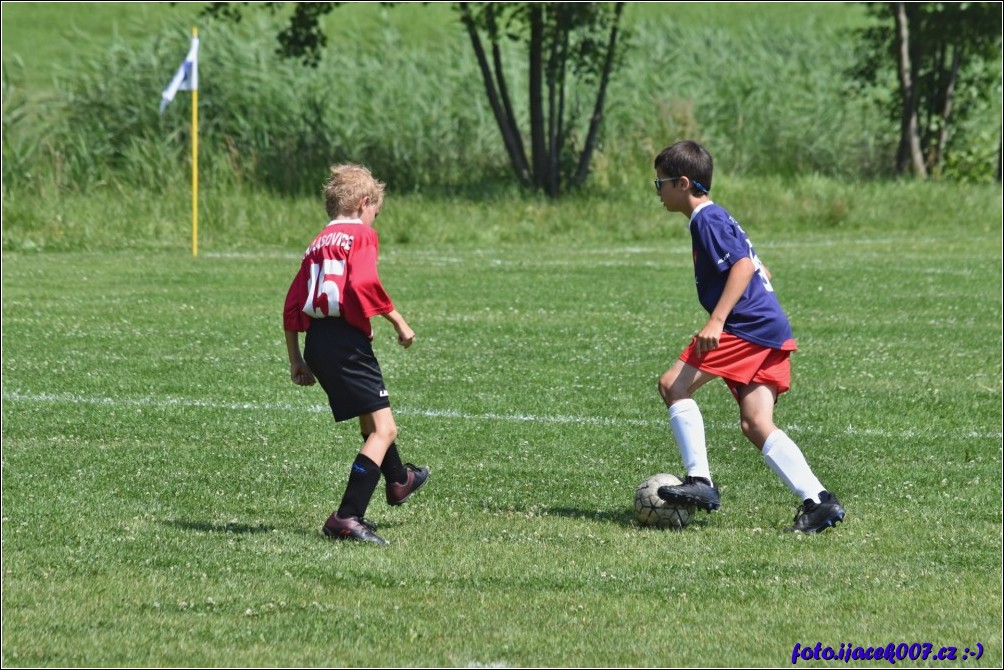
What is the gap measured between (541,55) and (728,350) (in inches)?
810

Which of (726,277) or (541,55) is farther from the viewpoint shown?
(541,55)

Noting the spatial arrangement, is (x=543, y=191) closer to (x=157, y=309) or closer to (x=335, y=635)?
(x=157, y=309)

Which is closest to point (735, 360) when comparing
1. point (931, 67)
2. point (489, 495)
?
point (489, 495)

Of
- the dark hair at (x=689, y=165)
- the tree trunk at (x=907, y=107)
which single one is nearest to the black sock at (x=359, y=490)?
the dark hair at (x=689, y=165)

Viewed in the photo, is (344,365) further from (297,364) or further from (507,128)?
(507,128)

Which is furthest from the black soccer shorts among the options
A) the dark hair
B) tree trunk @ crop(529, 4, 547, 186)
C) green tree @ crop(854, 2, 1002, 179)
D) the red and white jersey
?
green tree @ crop(854, 2, 1002, 179)

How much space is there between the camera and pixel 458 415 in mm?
9922

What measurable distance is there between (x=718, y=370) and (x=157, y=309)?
9215 mm

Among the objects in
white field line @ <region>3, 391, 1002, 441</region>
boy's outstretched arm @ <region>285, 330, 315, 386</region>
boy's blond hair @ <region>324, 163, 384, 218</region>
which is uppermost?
boy's blond hair @ <region>324, 163, 384, 218</region>

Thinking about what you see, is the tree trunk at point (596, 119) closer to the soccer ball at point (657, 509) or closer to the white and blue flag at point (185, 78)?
the white and blue flag at point (185, 78)

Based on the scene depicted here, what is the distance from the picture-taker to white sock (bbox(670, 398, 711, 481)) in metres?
7.07

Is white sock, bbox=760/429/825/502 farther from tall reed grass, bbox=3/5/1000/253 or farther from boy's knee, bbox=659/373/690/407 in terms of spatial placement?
tall reed grass, bbox=3/5/1000/253

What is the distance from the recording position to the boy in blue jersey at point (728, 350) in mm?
6816

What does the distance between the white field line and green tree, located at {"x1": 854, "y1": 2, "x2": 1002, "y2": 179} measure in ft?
66.2
